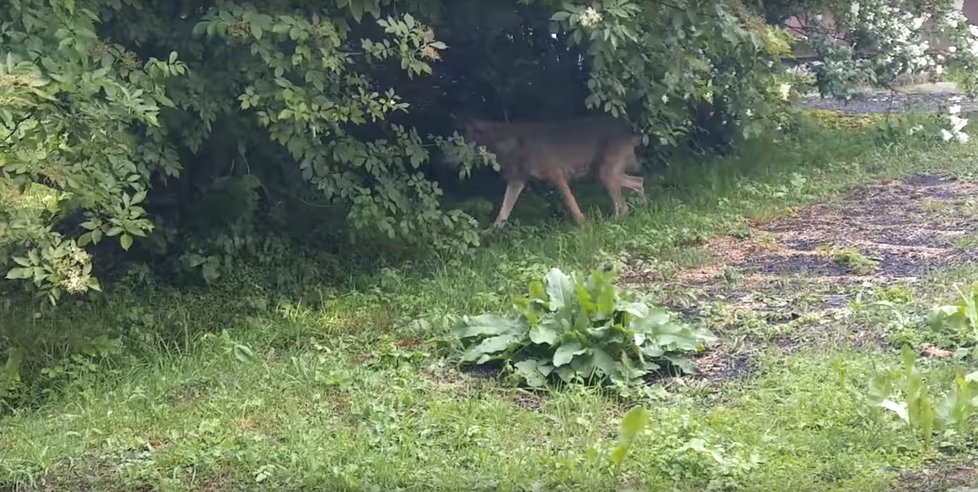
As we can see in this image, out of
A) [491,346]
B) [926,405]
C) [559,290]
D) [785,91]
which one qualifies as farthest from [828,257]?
[785,91]

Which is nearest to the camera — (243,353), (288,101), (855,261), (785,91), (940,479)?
(940,479)

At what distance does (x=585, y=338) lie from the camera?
5.61 metres

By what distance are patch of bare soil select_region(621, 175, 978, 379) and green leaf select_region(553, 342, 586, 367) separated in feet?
2.15

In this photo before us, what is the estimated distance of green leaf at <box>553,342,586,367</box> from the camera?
5.51m

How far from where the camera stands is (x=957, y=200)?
9977 mm

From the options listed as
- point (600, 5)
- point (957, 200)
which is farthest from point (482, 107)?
point (957, 200)

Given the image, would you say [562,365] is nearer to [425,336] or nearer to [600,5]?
[425,336]

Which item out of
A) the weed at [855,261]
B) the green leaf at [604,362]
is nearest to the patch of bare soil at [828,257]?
the weed at [855,261]

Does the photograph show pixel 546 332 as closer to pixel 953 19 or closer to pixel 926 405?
pixel 926 405

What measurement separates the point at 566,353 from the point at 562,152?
446cm

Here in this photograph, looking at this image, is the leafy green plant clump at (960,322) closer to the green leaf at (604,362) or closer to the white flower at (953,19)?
the green leaf at (604,362)

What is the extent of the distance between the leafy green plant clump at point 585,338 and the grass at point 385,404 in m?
0.16

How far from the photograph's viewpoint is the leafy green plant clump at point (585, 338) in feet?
18.2

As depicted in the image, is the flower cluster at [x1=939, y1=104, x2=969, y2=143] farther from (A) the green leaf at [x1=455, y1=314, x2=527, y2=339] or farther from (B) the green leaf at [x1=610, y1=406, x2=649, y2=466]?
(B) the green leaf at [x1=610, y1=406, x2=649, y2=466]
